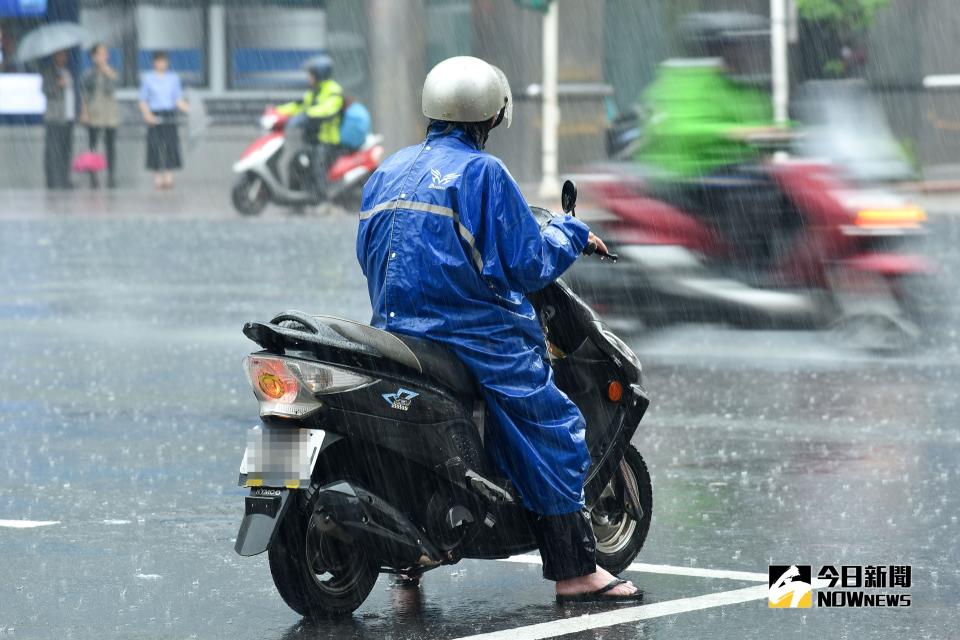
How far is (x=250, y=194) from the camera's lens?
24391 millimetres

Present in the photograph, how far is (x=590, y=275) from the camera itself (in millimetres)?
12297

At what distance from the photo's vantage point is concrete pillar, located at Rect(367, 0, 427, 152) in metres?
29.8

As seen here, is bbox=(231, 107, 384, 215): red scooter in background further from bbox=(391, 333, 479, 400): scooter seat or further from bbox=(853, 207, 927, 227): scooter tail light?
bbox=(391, 333, 479, 400): scooter seat

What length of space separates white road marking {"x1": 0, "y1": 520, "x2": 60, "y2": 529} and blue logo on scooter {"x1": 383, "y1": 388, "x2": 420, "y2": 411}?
210cm

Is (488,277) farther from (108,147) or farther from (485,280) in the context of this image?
(108,147)

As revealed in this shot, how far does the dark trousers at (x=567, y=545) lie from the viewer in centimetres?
574

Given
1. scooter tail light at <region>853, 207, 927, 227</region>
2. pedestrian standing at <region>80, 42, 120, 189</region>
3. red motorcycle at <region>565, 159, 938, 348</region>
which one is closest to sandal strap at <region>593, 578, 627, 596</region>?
red motorcycle at <region>565, 159, 938, 348</region>

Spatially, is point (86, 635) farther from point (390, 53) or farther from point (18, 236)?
point (390, 53)

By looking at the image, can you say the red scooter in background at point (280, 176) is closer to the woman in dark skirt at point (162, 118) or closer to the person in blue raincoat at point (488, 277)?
the woman in dark skirt at point (162, 118)

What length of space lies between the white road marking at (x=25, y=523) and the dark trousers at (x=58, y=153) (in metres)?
23.0

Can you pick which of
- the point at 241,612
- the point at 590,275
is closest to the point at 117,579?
the point at 241,612

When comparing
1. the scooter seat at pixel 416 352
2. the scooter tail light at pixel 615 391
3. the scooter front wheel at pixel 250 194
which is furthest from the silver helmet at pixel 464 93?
the scooter front wheel at pixel 250 194

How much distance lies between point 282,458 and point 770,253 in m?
7.11

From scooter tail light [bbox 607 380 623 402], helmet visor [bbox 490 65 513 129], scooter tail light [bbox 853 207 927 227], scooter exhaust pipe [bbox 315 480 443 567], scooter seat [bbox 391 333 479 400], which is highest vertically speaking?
helmet visor [bbox 490 65 513 129]
